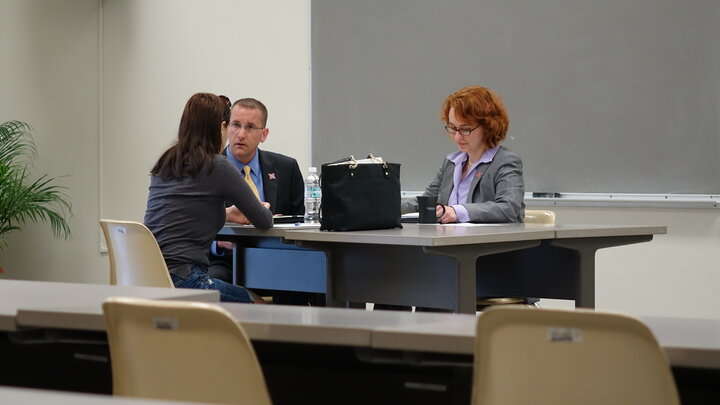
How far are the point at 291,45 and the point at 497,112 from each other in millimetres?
2917

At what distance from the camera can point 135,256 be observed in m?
4.13

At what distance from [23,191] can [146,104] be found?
1457 mm

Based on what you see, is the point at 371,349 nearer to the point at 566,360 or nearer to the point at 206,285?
the point at 566,360

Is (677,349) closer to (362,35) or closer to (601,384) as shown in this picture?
(601,384)

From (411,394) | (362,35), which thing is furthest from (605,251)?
(411,394)

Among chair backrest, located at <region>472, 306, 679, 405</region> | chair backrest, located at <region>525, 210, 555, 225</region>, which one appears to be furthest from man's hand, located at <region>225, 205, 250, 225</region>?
chair backrest, located at <region>472, 306, 679, 405</region>

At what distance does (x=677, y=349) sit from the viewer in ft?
5.42

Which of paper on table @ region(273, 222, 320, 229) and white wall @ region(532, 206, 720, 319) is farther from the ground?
paper on table @ region(273, 222, 320, 229)

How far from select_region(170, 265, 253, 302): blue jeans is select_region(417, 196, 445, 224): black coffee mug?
34.9 inches

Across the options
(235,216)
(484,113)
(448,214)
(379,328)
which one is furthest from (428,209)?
(379,328)

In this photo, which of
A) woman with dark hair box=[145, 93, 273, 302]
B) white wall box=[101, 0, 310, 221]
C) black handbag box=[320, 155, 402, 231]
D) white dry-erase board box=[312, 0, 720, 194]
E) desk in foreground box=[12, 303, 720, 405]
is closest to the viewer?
desk in foreground box=[12, 303, 720, 405]

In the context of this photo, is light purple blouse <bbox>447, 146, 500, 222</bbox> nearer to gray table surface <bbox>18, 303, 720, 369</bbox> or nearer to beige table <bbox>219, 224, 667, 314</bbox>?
beige table <bbox>219, 224, 667, 314</bbox>

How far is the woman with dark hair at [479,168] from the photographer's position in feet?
15.2

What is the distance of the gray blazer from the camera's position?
464cm
